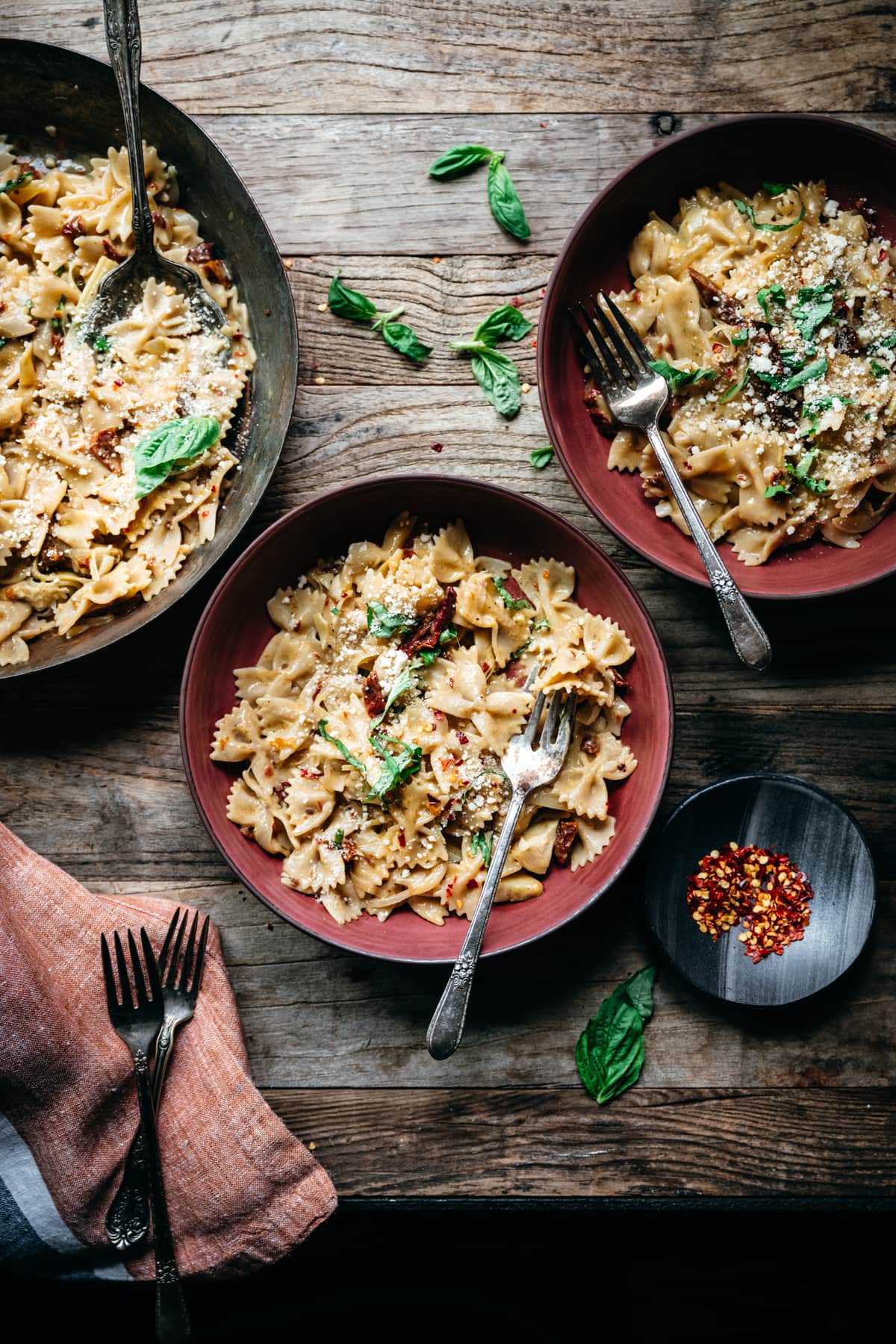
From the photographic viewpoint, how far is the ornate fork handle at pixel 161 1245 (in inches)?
135

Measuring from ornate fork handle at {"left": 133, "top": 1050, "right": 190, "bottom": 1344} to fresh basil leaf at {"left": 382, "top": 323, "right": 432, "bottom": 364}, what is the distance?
9.97 feet

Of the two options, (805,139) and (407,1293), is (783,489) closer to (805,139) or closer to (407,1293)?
(805,139)

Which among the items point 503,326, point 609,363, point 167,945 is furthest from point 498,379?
point 167,945

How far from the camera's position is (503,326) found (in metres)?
3.81

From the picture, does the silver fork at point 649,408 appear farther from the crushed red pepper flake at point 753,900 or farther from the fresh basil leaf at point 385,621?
the fresh basil leaf at point 385,621

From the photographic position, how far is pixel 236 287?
3.82 metres

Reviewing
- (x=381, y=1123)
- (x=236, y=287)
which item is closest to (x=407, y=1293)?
(x=381, y=1123)

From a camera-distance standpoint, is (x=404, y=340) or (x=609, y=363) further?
(x=404, y=340)

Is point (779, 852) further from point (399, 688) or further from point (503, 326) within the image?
point (503, 326)

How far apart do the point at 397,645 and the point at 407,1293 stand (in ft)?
10.8

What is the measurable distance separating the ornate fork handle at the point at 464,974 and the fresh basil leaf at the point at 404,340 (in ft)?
6.44

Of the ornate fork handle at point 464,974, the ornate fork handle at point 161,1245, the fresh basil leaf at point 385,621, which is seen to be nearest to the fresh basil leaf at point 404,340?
the fresh basil leaf at point 385,621

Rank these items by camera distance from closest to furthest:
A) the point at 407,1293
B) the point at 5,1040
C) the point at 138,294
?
Answer: the point at 5,1040
the point at 138,294
the point at 407,1293

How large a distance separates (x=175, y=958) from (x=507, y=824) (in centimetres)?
140
